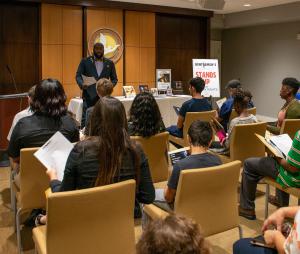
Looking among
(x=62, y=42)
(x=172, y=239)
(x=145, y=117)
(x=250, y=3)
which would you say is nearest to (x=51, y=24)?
(x=62, y=42)

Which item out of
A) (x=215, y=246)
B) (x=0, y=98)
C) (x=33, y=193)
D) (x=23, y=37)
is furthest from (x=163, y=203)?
(x=23, y=37)

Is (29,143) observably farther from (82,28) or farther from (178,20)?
(178,20)

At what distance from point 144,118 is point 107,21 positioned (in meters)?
4.98

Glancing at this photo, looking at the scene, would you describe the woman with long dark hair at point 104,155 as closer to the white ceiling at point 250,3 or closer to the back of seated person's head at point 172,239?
the back of seated person's head at point 172,239

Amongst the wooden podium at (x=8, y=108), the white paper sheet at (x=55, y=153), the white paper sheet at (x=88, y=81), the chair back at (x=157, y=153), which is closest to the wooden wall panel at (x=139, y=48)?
the white paper sheet at (x=88, y=81)

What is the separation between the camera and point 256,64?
10.2 meters

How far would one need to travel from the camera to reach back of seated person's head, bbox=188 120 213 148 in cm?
250

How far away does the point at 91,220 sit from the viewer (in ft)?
6.10

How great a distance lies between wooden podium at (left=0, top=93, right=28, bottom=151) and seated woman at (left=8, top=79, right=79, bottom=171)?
2140 millimetres

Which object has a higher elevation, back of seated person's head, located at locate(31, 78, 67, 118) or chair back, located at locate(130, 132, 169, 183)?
back of seated person's head, located at locate(31, 78, 67, 118)

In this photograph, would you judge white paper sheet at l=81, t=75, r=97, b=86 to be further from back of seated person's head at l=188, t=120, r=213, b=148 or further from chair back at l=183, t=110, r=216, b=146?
back of seated person's head at l=188, t=120, r=213, b=148

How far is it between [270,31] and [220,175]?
27.2 ft

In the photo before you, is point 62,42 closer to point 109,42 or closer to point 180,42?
point 109,42

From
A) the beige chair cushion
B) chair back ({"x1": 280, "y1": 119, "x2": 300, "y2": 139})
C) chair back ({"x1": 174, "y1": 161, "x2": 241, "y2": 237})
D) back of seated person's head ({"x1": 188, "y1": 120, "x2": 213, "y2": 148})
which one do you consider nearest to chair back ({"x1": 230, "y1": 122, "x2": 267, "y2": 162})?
chair back ({"x1": 280, "y1": 119, "x2": 300, "y2": 139})
